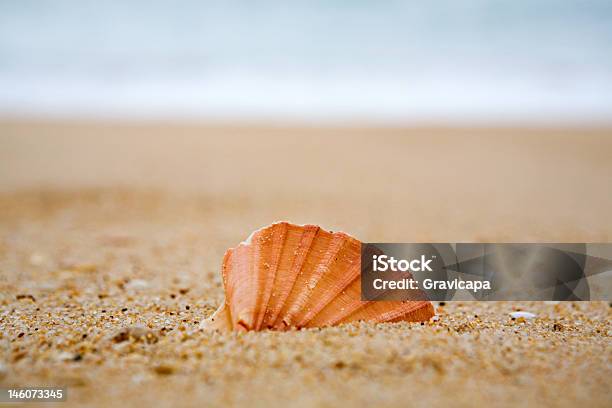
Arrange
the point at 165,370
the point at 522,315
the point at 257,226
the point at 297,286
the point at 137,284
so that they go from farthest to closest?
the point at 257,226, the point at 137,284, the point at 522,315, the point at 297,286, the point at 165,370

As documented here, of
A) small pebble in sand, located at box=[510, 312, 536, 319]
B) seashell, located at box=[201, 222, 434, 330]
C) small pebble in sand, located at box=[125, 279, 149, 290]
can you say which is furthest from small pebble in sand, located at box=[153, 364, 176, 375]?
small pebble in sand, located at box=[510, 312, 536, 319]

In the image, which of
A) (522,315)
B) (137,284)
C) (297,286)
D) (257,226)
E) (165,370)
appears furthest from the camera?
(257,226)

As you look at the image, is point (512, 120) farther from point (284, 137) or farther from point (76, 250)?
point (76, 250)

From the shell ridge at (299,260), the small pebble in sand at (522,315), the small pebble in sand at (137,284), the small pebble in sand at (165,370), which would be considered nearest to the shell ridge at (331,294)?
the shell ridge at (299,260)

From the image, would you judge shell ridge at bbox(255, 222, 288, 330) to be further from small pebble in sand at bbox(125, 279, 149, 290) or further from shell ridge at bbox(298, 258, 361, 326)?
small pebble in sand at bbox(125, 279, 149, 290)

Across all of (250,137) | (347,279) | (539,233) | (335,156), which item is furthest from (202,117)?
(347,279)

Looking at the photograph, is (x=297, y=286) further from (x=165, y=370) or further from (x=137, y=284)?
(x=137, y=284)

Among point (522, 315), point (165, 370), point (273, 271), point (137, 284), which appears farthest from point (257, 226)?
point (165, 370)
